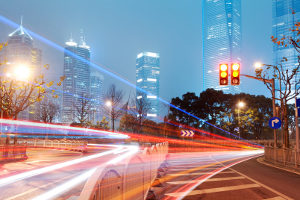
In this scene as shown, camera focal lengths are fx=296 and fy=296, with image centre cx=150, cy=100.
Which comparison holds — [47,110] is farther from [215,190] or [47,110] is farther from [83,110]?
[215,190]

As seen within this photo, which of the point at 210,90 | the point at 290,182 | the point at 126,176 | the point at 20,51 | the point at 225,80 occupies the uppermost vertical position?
the point at 20,51

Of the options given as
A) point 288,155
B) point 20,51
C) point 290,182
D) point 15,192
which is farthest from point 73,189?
point 20,51

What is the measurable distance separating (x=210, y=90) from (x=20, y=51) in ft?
428

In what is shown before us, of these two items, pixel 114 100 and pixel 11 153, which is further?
pixel 114 100

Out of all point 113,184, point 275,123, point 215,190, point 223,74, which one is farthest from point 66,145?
point 113,184

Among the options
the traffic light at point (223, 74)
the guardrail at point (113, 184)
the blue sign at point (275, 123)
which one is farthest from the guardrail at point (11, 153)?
the blue sign at point (275, 123)

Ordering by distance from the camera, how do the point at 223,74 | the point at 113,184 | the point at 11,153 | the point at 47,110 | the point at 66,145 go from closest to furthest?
the point at 113,184
the point at 223,74
the point at 11,153
the point at 66,145
the point at 47,110

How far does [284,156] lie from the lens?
59.7ft

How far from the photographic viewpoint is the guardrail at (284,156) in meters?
16.3

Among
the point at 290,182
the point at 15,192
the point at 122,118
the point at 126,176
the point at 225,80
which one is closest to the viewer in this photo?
the point at 126,176

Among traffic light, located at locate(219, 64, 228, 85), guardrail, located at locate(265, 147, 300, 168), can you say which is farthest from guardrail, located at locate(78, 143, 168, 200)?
guardrail, located at locate(265, 147, 300, 168)

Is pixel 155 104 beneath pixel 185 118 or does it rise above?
above

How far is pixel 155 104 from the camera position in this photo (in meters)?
185

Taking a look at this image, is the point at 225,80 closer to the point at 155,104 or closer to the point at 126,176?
the point at 126,176
